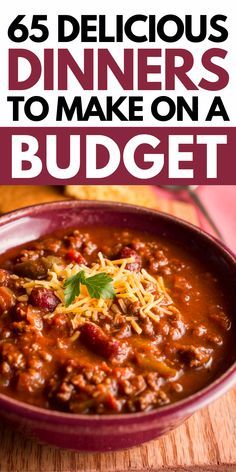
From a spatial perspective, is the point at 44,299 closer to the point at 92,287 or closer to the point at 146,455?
the point at 92,287

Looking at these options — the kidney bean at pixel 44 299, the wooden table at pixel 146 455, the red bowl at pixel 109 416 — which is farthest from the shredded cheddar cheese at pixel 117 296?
the wooden table at pixel 146 455

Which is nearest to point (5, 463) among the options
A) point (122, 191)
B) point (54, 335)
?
point (54, 335)

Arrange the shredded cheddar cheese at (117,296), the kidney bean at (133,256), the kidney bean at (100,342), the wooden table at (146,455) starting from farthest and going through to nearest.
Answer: the kidney bean at (133,256), the shredded cheddar cheese at (117,296), the wooden table at (146,455), the kidney bean at (100,342)

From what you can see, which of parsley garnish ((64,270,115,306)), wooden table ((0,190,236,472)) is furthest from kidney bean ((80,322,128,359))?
wooden table ((0,190,236,472))

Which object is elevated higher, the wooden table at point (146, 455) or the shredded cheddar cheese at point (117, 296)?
the shredded cheddar cheese at point (117, 296)

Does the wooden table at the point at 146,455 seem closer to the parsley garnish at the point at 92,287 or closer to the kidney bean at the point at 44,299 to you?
the kidney bean at the point at 44,299
